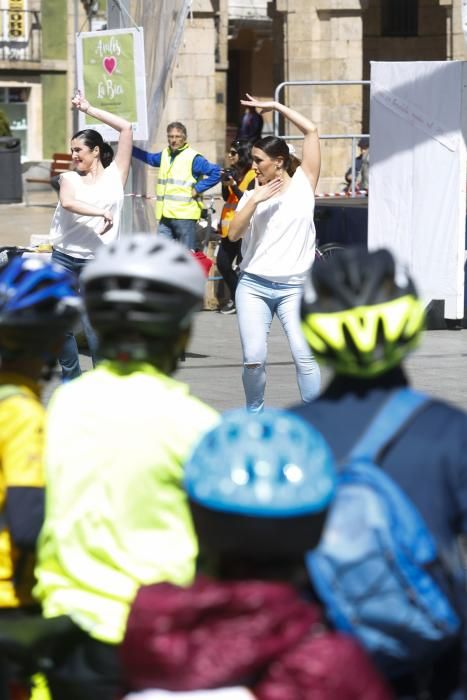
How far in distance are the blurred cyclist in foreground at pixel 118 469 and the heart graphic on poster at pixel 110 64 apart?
342 inches

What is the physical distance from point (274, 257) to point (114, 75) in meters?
3.82

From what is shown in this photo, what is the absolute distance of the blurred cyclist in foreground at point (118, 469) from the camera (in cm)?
302

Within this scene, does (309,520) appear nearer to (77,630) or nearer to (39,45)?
(77,630)

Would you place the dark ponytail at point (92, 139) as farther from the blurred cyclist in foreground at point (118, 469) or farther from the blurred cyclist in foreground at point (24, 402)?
the blurred cyclist in foreground at point (118, 469)

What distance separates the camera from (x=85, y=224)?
32.3ft

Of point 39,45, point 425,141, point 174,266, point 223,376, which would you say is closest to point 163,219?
point 425,141

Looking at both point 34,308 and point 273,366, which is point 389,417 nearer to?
point 34,308

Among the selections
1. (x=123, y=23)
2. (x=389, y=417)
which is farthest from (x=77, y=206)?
(x=389, y=417)

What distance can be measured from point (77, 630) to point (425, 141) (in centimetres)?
1199

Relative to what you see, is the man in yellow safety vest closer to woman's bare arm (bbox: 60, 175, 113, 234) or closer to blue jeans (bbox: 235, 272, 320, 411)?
woman's bare arm (bbox: 60, 175, 113, 234)

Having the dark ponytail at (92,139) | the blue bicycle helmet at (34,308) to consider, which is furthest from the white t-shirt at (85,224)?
the blue bicycle helmet at (34,308)

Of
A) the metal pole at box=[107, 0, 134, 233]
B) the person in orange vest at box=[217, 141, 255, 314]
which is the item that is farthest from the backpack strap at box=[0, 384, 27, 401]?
the person in orange vest at box=[217, 141, 255, 314]

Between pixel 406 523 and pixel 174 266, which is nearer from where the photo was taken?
pixel 406 523

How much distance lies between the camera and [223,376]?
38.3 ft
